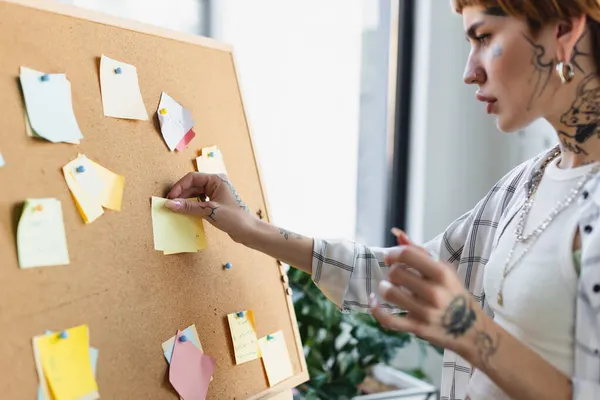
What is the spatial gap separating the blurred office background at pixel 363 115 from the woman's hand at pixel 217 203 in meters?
0.89

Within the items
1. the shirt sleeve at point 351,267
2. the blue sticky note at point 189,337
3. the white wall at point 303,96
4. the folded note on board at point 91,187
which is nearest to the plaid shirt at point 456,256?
the shirt sleeve at point 351,267

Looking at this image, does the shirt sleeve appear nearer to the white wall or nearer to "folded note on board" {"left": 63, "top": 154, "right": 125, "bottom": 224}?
"folded note on board" {"left": 63, "top": 154, "right": 125, "bottom": 224}

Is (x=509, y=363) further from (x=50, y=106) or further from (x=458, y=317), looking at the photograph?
(x=50, y=106)

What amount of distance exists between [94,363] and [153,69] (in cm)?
45

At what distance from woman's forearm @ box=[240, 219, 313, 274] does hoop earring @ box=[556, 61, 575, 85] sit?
480 mm

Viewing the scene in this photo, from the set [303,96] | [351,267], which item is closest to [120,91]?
[351,267]

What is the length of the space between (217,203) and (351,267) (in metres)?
0.26

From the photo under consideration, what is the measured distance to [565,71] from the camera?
2.78 ft

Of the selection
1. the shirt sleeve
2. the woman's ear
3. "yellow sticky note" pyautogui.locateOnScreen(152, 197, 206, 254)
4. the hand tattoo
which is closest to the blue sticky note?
"yellow sticky note" pyautogui.locateOnScreen(152, 197, 206, 254)

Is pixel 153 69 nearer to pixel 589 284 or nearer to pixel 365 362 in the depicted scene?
pixel 589 284

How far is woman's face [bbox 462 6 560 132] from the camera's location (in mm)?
852

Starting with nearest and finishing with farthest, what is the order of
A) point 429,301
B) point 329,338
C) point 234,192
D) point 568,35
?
point 429,301 < point 568,35 < point 234,192 < point 329,338

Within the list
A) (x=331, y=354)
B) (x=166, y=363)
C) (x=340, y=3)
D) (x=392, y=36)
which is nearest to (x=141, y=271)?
(x=166, y=363)

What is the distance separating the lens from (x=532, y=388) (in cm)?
76
